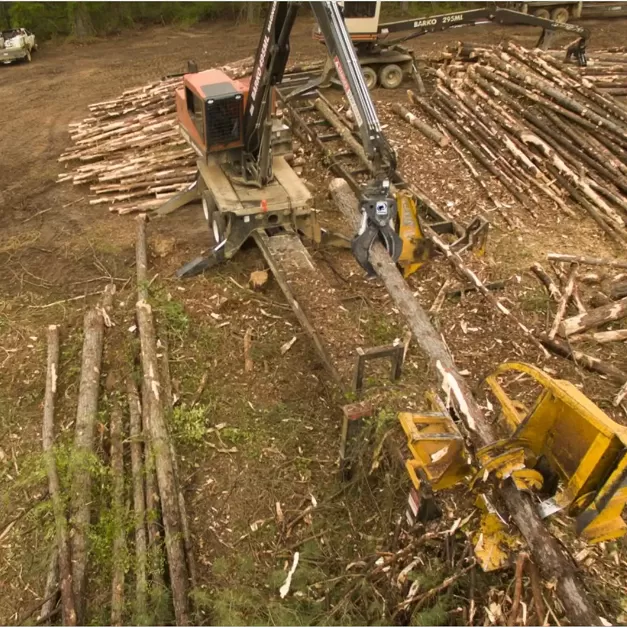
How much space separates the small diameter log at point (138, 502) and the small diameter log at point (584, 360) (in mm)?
5859

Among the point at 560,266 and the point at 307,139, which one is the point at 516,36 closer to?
the point at 307,139

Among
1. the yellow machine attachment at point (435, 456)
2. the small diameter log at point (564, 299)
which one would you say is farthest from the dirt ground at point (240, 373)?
the yellow machine attachment at point (435, 456)

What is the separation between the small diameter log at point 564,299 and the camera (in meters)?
8.81

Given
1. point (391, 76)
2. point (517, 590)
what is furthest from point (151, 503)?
point (391, 76)

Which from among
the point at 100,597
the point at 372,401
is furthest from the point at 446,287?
the point at 100,597

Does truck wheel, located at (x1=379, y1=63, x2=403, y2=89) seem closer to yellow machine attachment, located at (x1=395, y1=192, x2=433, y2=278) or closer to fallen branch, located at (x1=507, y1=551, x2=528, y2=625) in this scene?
yellow machine attachment, located at (x1=395, y1=192, x2=433, y2=278)

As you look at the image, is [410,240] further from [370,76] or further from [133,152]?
[370,76]

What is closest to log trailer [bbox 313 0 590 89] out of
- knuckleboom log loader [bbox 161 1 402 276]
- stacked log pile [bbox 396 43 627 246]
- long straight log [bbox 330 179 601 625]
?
stacked log pile [bbox 396 43 627 246]

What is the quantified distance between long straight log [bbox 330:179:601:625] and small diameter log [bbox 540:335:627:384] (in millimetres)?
2910

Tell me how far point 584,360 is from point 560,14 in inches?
803

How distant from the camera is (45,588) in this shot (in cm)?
604

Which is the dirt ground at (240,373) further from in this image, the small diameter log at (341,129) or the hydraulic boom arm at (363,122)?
the hydraulic boom arm at (363,122)

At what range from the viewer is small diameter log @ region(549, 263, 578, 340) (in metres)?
8.81

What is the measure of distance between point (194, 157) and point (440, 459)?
11185 millimetres
